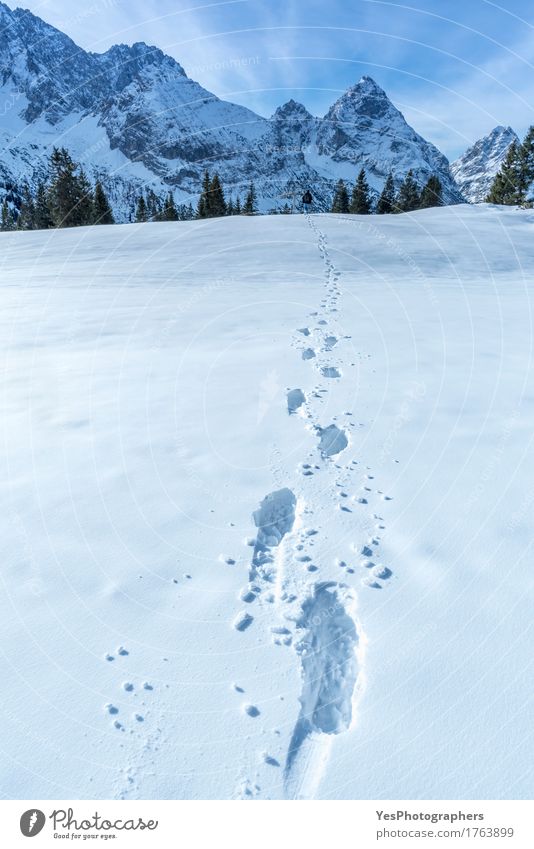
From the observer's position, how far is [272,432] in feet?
17.9

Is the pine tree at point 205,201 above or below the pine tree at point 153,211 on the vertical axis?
below

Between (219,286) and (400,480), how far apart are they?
10.5m

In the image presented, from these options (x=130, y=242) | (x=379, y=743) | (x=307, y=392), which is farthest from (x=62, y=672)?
(x=130, y=242)

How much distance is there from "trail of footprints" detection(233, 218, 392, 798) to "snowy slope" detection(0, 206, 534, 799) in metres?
0.02

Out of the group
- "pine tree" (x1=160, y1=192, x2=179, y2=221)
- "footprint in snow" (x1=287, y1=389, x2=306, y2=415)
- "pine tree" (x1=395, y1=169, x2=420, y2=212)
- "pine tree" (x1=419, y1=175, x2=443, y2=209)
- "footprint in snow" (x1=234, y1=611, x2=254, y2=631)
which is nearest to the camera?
"footprint in snow" (x1=234, y1=611, x2=254, y2=631)

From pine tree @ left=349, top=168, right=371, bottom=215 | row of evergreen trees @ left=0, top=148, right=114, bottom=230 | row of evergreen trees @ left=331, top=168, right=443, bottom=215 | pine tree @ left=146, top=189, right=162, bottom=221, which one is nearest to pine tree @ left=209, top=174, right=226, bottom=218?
row of evergreen trees @ left=0, top=148, right=114, bottom=230

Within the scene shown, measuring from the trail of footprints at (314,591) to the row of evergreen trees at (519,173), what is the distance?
4281cm

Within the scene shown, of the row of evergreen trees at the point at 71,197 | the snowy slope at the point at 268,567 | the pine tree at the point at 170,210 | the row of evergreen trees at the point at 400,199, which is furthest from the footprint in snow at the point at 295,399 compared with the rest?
the pine tree at the point at 170,210

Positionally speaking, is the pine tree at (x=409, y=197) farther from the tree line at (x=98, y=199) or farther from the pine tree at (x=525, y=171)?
the pine tree at (x=525, y=171)

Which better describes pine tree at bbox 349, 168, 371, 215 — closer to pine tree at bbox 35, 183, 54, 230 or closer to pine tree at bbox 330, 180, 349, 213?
pine tree at bbox 330, 180, 349, 213

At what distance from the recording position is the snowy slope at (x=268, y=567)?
2457 millimetres

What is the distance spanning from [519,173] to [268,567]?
4834 centimetres
